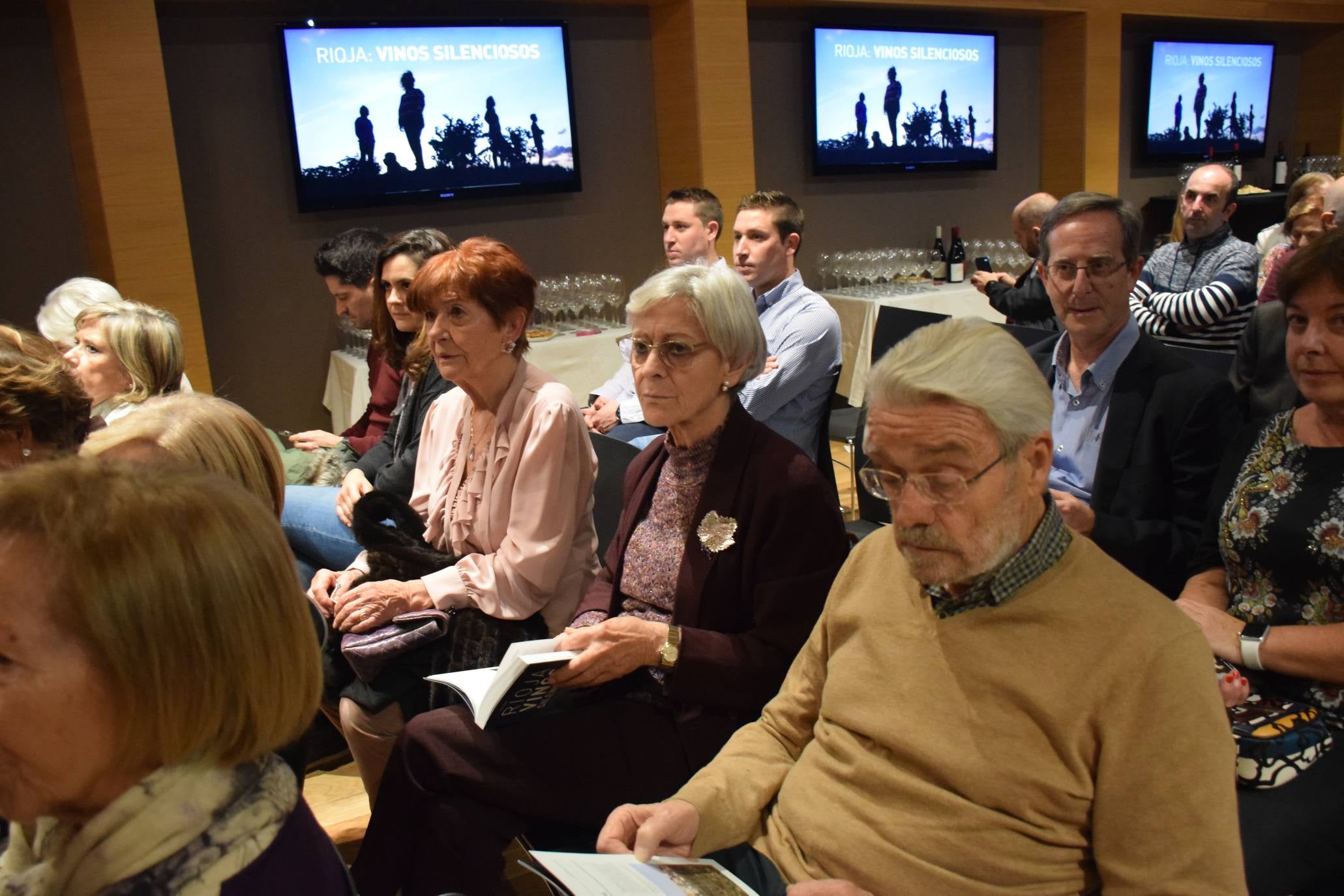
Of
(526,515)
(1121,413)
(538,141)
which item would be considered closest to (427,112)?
(538,141)

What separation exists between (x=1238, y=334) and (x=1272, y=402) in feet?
4.25

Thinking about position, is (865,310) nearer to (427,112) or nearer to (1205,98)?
(427,112)

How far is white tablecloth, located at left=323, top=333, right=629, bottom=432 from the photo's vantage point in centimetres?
529

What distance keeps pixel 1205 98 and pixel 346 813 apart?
359 inches

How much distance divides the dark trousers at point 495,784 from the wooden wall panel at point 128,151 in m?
3.60

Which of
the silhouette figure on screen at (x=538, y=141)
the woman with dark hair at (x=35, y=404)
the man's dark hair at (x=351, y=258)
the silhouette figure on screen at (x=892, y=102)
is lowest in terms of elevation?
the woman with dark hair at (x=35, y=404)

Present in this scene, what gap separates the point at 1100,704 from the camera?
47.7 inches

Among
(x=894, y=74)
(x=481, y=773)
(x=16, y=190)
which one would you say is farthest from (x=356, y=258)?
(x=894, y=74)

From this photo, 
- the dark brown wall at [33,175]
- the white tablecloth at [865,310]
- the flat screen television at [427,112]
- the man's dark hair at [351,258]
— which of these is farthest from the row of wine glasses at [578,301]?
the dark brown wall at [33,175]

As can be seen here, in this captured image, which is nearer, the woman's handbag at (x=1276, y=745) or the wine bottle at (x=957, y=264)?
the woman's handbag at (x=1276, y=745)

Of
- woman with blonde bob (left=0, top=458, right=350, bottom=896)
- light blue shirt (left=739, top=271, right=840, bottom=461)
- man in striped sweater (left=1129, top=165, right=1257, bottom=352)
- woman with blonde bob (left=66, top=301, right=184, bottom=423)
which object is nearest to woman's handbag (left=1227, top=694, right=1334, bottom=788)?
woman with blonde bob (left=0, top=458, right=350, bottom=896)

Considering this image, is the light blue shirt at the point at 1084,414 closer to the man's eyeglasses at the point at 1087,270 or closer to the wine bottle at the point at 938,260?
the man's eyeglasses at the point at 1087,270

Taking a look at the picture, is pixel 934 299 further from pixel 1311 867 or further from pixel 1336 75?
pixel 1336 75

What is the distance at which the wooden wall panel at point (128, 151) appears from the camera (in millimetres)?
4543
